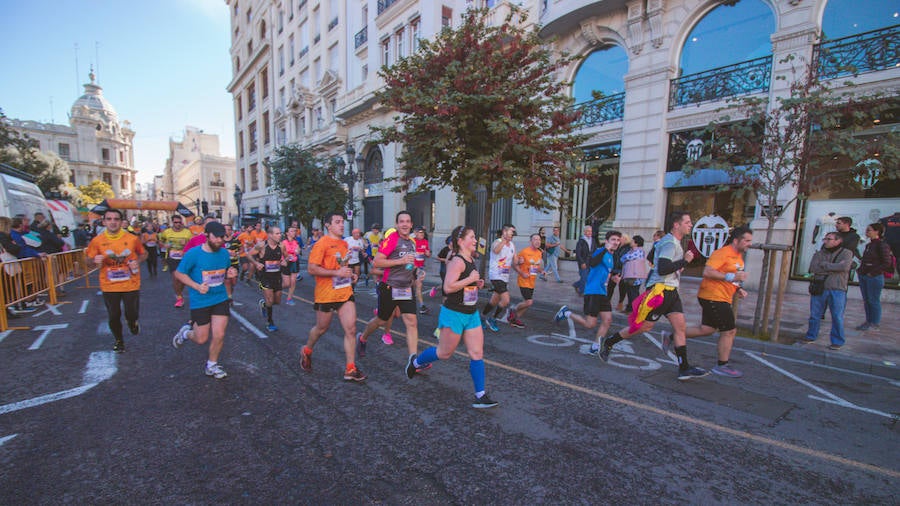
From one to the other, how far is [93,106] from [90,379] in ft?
376

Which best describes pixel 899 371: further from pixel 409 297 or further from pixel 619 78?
pixel 619 78

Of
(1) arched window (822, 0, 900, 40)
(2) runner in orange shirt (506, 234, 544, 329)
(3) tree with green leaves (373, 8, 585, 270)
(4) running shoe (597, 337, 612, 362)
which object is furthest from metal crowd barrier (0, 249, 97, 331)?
(1) arched window (822, 0, 900, 40)

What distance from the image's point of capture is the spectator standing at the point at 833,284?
19.9 feet

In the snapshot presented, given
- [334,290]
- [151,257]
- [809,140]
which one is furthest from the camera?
[151,257]

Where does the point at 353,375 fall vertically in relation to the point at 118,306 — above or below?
below

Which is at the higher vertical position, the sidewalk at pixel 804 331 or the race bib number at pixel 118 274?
the race bib number at pixel 118 274

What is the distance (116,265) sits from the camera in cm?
534

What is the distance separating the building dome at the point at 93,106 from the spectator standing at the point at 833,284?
10497 cm

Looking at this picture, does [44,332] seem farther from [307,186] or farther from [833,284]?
[307,186]

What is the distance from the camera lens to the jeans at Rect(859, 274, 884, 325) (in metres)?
6.92

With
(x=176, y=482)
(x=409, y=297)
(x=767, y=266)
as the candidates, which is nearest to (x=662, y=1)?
(x=767, y=266)

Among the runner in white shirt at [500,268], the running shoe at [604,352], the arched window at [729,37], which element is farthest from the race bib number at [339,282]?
the arched window at [729,37]

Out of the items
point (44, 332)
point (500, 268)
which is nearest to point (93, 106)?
point (44, 332)

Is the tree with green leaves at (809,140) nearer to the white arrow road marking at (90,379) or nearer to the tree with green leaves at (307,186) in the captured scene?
the white arrow road marking at (90,379)
